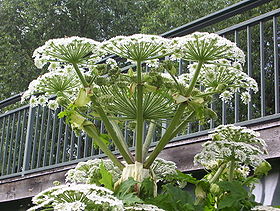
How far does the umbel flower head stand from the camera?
2.52 metres

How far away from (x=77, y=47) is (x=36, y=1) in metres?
Answer: 16.8

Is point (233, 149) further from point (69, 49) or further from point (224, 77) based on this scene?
point (69, 49)

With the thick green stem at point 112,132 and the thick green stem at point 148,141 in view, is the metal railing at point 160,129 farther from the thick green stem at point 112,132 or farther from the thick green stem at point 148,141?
the thick green stem at point 112,132

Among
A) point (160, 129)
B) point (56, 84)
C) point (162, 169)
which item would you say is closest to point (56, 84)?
point (56, 84)

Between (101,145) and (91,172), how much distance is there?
145 mm

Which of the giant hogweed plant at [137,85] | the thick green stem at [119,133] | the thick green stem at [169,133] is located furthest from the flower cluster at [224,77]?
the thick green stem at [119,133]

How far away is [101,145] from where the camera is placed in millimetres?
2707

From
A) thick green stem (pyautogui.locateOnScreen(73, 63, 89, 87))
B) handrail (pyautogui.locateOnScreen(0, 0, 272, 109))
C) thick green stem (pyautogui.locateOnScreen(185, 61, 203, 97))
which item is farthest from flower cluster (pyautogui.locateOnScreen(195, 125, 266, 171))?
handrail (pyautogui.locateOnScreen(0, 0, 272, 109))

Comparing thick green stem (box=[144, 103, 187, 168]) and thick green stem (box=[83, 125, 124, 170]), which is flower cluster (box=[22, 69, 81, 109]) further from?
thick green stem (box=[144, 103, 187, 168])

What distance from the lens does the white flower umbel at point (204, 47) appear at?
8.20ft

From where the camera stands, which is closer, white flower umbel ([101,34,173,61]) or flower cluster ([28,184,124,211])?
flower cluster ([28,184,124,211])

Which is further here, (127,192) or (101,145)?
(101,145)

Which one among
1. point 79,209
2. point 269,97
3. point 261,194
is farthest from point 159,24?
point 79,209

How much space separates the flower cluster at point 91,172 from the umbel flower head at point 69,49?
537 millimetres
